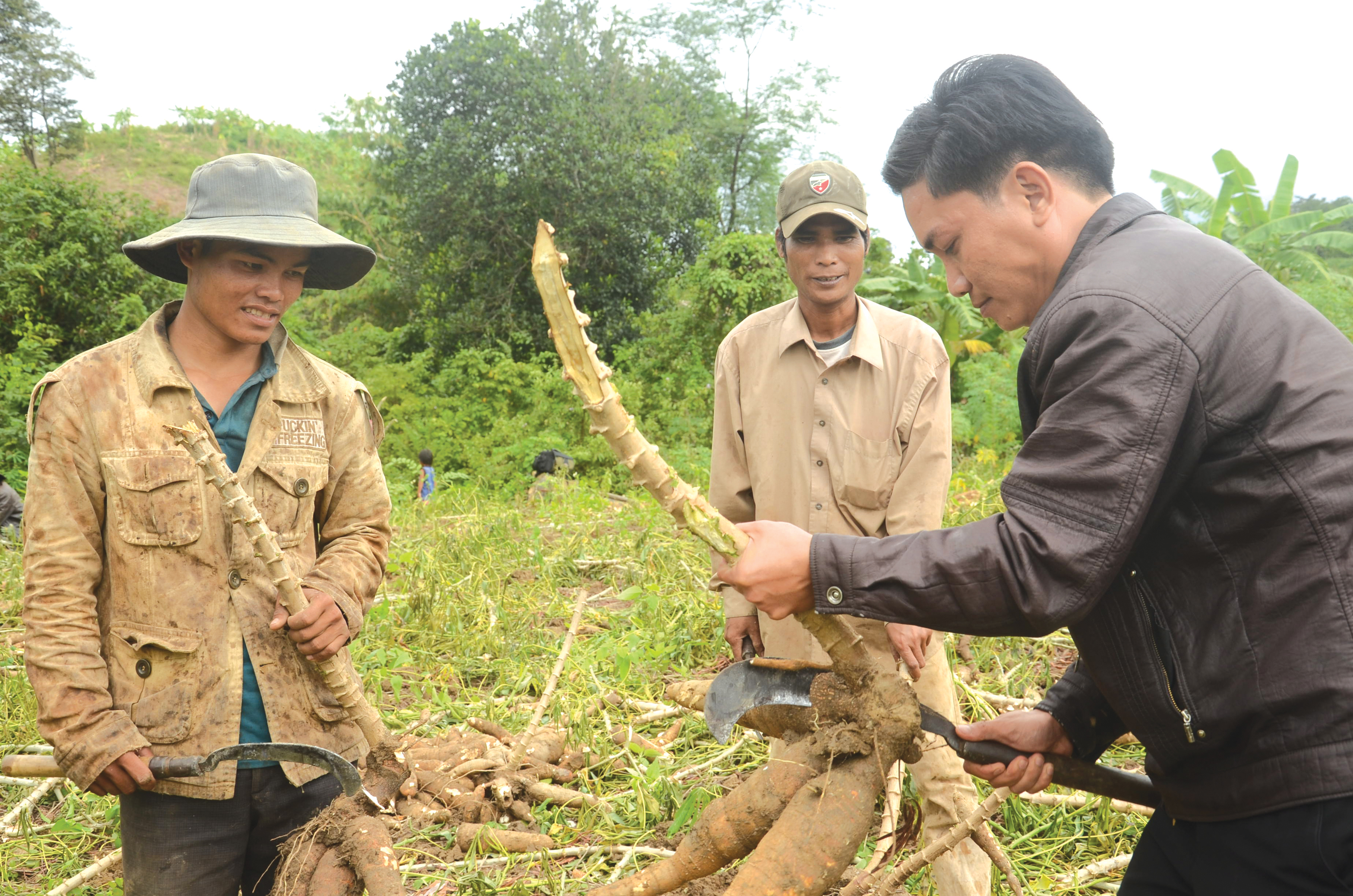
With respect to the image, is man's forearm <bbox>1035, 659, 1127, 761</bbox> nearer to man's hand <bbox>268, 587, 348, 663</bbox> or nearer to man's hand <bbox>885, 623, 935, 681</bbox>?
man's hand <bbox>885, 623, 935, 681</bbox>

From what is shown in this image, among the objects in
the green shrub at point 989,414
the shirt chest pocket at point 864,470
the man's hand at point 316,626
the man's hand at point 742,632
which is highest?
the shirt chest pocket at point 864,470

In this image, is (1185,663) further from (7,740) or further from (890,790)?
(7,740)

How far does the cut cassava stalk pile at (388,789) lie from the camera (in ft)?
6.10

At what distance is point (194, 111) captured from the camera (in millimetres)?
25578

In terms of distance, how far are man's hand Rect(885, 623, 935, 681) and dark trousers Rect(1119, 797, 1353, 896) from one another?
887 mm

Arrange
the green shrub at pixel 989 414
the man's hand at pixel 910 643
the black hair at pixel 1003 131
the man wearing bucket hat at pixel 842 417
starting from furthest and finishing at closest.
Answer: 1. the green shrub at pixel 989 414
2. the man wearing bucket hat at pixel 842 417
3. the man's hand at pixel 910 643
4. the black hair at pixel 1003 131

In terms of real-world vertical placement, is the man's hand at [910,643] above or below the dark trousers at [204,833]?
above

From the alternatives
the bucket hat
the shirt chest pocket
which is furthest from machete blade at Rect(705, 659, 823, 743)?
the bucket hat

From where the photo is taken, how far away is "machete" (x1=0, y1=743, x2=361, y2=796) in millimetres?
1788

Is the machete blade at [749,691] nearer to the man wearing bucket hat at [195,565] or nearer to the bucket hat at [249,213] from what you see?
the man wearing bucket hat at [195,565]

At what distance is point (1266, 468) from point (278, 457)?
6.28ft

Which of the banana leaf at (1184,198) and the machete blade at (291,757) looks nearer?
the machete blade at (291,757)

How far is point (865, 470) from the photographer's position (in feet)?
8.93

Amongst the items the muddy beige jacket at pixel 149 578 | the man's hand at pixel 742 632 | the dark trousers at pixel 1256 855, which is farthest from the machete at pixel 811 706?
the man's hand at pixel 742 632
